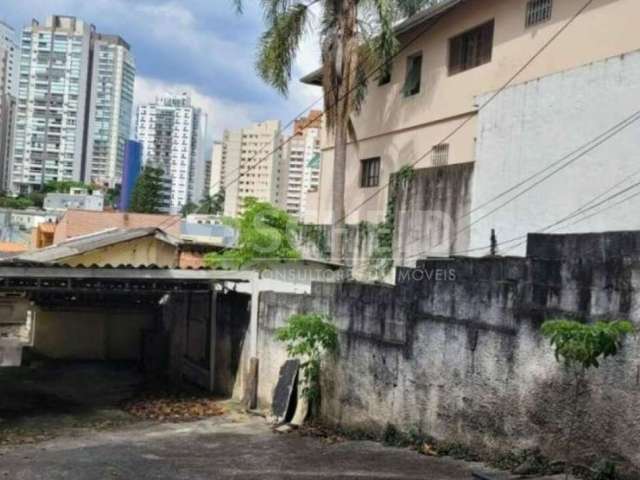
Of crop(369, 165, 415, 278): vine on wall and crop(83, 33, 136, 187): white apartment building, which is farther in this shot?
crop(83, 33, 136, 187): white apartment building

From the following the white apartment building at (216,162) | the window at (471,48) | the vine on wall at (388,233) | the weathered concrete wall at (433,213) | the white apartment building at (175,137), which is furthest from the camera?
the white apartment building at (175,137)

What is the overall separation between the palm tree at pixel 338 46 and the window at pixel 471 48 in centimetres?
103

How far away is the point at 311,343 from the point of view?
29.1 ft

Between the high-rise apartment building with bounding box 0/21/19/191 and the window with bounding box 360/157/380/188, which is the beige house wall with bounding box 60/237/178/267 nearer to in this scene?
the window with bounding box 360/157/380/188

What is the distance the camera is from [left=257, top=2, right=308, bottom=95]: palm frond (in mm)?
13055

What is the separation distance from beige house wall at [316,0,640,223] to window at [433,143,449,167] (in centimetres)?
20

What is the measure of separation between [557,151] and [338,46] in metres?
6.60

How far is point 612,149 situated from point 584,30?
385 centimetres

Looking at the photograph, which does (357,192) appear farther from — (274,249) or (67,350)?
(67,350)

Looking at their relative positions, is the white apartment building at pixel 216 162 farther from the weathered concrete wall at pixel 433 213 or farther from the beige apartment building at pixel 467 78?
the weathered concrete wall at pixel 433 213

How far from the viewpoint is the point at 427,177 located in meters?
10.7

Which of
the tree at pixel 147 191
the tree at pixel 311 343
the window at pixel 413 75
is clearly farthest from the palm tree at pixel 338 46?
the tree at pixel 147 191

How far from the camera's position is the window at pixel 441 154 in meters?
13.0

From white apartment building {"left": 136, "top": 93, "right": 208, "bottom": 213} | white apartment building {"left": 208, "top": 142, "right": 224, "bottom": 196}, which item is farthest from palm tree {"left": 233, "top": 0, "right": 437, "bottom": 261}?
white apartment building {"left": 136, "top": 93, "right": 208, "bottom": 213}
